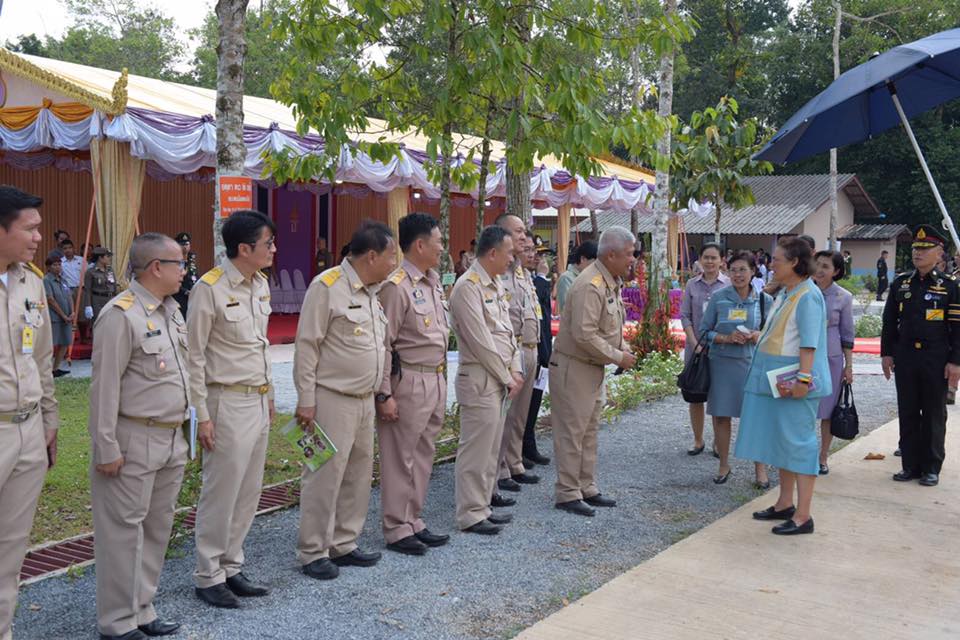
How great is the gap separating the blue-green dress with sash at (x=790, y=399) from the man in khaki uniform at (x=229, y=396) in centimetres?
303

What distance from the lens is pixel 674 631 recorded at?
12.8ft

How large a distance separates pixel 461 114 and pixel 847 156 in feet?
121

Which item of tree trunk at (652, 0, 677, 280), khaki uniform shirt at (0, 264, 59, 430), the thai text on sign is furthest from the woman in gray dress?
tree trunk at (652, 0, 677, 280)

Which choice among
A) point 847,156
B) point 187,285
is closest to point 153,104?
point 187,285

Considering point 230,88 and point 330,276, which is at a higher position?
point 230,88

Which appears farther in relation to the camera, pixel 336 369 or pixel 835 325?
pixel 835 325

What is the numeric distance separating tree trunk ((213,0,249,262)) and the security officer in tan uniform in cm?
179

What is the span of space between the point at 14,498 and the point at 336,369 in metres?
1.59

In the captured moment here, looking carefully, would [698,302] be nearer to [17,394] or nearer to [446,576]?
[446,576]

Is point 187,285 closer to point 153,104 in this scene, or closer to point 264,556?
point 153,104

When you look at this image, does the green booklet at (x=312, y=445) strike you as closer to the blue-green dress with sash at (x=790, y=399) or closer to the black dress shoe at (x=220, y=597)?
the black dress shoe at (x=220, y=597)

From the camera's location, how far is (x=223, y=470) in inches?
158

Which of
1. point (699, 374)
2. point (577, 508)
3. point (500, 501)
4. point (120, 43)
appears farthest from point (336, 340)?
point (120, 43)

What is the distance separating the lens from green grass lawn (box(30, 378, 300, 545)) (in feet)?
17.1
